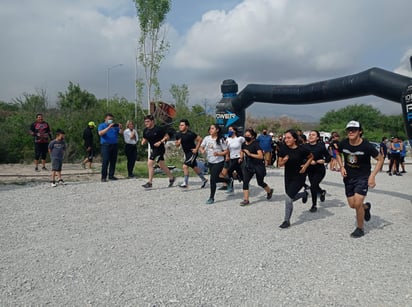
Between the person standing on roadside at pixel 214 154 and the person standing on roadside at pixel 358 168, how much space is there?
2751mm

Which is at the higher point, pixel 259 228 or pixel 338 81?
pixel 338 81

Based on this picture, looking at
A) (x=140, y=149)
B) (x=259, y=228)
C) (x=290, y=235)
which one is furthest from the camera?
(x=140, y=149)

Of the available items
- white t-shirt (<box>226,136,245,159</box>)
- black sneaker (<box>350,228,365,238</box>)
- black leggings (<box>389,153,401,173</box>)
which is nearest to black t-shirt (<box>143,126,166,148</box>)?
white t-shirt (<box>226,136,245,159</box>)

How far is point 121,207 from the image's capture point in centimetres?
703

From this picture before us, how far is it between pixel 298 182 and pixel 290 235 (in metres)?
0.92

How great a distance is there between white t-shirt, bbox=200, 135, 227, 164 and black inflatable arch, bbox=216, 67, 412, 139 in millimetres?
2219

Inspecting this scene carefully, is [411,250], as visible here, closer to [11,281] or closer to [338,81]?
[338,81]

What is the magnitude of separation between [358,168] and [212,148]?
3.16 m

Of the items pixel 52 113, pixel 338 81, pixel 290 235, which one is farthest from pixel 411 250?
pixel 52 113

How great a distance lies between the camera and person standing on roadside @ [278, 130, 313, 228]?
18.9ft

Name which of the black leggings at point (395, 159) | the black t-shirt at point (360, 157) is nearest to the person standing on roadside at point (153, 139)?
the black t-shirt at point (360, 157)

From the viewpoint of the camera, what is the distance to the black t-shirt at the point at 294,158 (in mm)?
5801

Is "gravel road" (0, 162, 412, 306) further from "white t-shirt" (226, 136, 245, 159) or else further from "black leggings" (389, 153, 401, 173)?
"black leggings" (389, 153, 401, 173)

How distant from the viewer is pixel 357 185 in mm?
5207
